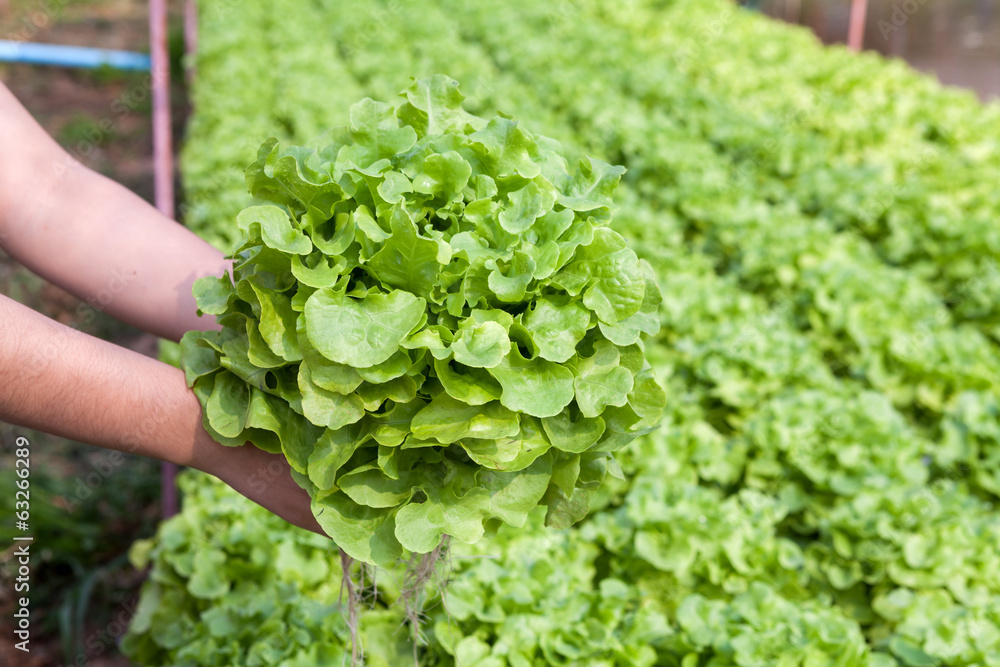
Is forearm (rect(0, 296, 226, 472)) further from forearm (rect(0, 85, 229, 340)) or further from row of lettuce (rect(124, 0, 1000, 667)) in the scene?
row of lettuce (rect(124, 0, 1000, 667))

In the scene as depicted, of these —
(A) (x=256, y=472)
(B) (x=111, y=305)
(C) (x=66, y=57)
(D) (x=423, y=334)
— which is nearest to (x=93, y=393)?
(A) (x=256, y=472)

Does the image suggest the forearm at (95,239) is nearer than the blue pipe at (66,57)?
Yes

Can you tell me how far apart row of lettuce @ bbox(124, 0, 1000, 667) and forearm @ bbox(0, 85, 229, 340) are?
82 centimetres

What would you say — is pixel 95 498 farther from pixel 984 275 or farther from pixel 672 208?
pixel 984 275

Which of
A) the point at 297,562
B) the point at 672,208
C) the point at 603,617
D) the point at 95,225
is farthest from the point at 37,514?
the point at 672,208

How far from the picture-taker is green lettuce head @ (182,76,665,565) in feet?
4.44

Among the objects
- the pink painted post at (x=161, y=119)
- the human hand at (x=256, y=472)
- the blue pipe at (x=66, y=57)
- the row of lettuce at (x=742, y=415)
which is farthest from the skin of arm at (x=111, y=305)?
the blue pipe at (x=66, y=57)

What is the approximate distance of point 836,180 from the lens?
5.87 m

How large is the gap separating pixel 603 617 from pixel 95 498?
9.82 feet

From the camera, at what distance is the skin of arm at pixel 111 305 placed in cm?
149

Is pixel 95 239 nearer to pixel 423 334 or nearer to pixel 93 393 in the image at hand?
pixel 93 393

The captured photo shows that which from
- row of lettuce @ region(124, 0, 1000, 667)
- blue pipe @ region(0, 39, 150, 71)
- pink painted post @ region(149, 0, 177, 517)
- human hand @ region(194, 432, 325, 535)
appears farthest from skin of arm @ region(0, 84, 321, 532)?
blue pipe @ region(0, 39, 150, 71)

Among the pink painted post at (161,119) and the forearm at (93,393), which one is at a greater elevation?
the forearm at (93,393)

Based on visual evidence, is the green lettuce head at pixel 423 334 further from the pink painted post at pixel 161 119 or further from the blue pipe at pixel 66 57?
the blue pipe at pixel 66 57
